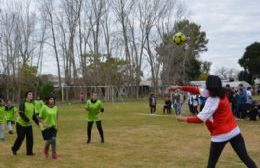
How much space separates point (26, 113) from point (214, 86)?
6.68 metres

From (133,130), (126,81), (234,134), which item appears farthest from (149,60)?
(234,134)

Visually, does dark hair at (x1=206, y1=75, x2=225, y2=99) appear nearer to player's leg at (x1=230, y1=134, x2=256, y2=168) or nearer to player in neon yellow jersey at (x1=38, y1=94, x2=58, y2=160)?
player's leg at (x1=230, y1=134, x2=256, y2=168)

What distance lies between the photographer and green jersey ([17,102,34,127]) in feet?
38.4

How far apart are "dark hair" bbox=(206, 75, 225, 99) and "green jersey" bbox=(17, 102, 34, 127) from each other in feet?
21.5

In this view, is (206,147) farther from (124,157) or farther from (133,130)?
(133,130)

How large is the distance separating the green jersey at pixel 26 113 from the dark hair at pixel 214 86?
6.56 meters

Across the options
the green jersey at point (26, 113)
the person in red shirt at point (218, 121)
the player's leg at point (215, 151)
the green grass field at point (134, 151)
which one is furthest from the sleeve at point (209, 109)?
the green jersey at point (26, 113)

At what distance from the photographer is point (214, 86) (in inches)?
253

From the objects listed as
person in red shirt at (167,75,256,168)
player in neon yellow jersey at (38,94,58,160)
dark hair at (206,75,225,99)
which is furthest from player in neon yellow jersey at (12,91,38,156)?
dark hair at (206,75,225,99)

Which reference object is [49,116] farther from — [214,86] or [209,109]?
[214,86]

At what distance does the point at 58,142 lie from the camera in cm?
1491

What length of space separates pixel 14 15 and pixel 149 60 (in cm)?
2048

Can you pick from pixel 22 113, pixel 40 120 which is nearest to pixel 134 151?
pixel 40 120

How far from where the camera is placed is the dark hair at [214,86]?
6.42 m
